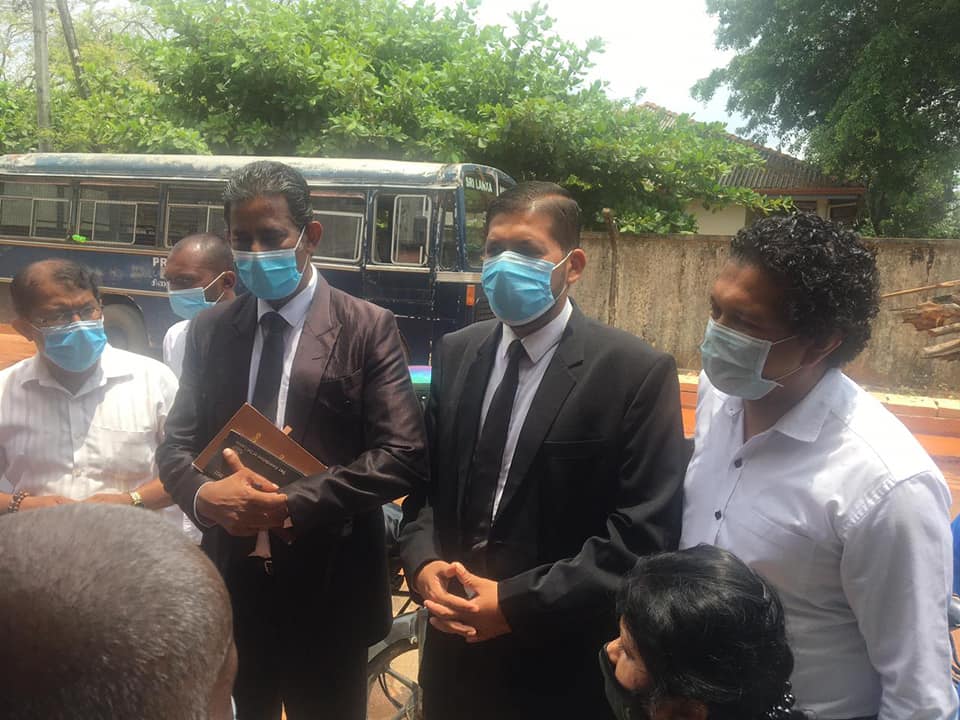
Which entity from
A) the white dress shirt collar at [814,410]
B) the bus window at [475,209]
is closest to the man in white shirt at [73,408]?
the white dress shirt collar at [814,410]

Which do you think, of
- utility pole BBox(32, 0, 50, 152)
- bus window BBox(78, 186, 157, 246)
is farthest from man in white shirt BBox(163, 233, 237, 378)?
utility pole BBox(32, 0, 50, 152)

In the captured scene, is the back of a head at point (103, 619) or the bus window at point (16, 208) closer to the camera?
the back of a head at point (103, 619)

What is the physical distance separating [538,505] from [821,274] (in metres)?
0.77

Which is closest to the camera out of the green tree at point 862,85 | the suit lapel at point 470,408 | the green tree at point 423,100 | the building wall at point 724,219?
the suit lapel at point 470,408

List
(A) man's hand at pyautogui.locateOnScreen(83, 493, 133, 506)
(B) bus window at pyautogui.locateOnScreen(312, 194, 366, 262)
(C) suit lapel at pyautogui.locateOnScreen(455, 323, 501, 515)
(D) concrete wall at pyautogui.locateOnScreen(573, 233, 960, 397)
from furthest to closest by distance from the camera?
(D) concrete wall at pyautogui.locateOnScreen(573, 233, 960, 397) → (B) bus window at pyautogui.locateOnScreen(312, 194, 366, 262) → (A) man's hand at pyautogui.locateOnScreen(83, 493, 133, 506) → (C) suit lapel at pyautogui.locateOnScreen(455, 323, 501, 515)

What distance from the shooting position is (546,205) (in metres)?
1.93

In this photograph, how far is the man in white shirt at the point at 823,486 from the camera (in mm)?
1269

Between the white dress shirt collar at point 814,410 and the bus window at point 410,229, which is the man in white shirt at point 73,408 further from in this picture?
the bus window at point 410,229

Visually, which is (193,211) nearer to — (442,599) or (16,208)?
(16,208)

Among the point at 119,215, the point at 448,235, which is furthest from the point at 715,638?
the point at 119,215

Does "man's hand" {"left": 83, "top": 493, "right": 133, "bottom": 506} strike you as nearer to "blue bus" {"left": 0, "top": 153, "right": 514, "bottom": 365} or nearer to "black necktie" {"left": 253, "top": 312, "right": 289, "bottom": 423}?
"black necktie" {"left": 253, "top": 312, "right": 289, "bottom": 423}

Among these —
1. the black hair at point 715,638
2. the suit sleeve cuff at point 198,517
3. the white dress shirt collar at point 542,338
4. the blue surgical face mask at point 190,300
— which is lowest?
the suit sleeve cuff at point 198,517

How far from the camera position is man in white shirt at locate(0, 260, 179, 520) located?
2162mm

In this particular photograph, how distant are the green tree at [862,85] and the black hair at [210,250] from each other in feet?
42.6
